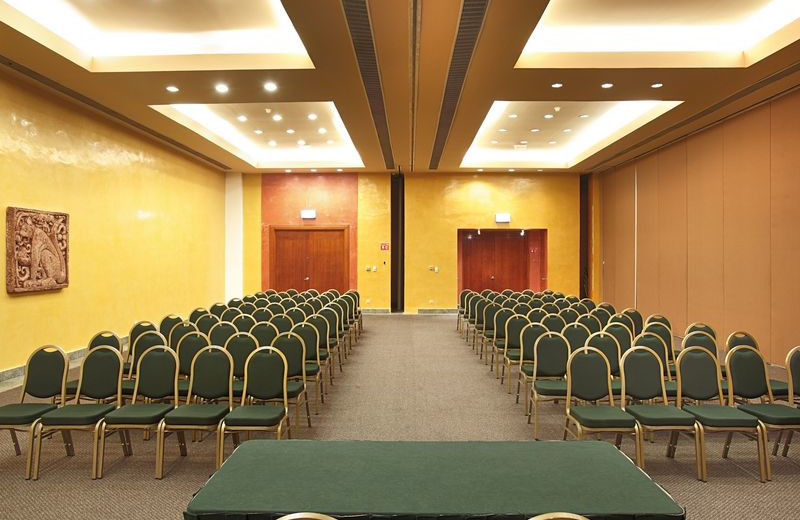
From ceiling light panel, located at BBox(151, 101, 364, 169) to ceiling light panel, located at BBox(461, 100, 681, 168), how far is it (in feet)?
12.4

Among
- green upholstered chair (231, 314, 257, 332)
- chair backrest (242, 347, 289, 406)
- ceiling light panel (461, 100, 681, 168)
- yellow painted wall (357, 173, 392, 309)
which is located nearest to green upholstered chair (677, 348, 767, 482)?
chair backrest (242, 347, 289, 406)

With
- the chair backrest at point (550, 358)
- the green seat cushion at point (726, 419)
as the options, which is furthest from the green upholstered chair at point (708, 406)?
the chair backrest at point (550, 358)

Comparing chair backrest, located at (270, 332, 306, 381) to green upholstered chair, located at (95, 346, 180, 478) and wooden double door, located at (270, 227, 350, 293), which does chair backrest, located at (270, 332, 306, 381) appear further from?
wooden double door, located at (270, 227, 350, 293)

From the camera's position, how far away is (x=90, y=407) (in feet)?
15.0

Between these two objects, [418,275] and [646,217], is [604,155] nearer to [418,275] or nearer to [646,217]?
[646,217]

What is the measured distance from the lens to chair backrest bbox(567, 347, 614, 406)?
15.8 ft

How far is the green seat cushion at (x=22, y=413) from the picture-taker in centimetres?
435

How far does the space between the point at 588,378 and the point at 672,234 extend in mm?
8869

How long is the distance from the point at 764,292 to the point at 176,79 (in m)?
10.7

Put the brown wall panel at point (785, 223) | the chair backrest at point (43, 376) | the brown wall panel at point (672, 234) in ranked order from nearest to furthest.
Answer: the chair backrest at point (43, 376) → the brown wall panel at point (785, 223) → the brown wall panel at point (672, 234)

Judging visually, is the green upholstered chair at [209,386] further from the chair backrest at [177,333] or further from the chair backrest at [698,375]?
the chair backrest at [698,375]

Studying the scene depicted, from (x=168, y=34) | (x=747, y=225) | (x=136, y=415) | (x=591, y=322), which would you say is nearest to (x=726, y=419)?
(x=591, y=322)

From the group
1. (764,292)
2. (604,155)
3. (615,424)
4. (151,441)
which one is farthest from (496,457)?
(604,155)

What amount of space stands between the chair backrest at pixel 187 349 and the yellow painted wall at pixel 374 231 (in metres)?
11.0
